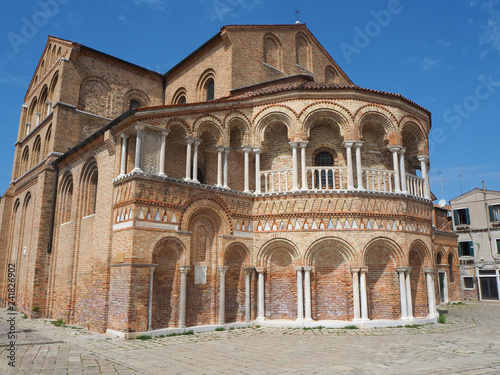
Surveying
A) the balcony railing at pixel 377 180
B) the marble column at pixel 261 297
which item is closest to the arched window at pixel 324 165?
the balcony railing at pixel 377 180

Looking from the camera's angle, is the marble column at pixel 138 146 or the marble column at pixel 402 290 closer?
the marble column at pixel 138 146

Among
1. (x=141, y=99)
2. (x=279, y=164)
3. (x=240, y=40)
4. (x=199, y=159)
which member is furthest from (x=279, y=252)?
(x=141, y=99)

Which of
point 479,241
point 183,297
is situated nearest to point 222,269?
point 183,297

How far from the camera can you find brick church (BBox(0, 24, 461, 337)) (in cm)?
1295

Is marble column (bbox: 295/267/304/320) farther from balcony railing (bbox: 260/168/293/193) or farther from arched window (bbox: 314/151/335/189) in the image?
arched window (bbox: 314/151/335/189)

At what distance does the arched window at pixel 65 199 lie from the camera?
60.5ft

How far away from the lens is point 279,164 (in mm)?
16250

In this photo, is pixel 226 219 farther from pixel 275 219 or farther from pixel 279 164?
pixel 279 164

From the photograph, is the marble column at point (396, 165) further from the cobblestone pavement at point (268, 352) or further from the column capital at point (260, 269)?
the column capital at point (260, 269)

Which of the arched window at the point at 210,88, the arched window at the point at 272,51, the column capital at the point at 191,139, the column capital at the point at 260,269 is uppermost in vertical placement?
the arched window at the point at 272,51

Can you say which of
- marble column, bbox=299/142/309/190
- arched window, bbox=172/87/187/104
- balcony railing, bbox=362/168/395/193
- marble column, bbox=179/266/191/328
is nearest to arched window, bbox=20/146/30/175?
arched window, bbox=172/87/187/104

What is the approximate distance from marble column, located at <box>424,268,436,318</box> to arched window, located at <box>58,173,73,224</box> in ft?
50.6

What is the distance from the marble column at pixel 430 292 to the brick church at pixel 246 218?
4cm

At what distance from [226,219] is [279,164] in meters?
3.35
